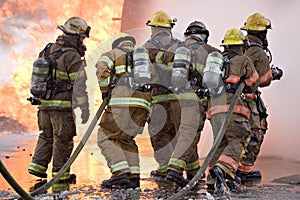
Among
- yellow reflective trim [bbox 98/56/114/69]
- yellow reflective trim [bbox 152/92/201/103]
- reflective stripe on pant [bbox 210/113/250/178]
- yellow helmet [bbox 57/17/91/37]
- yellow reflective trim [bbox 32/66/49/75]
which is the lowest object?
reflective stripe on pant [bbox 210/113/250/178]

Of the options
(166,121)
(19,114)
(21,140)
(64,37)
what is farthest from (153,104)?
(19,114)

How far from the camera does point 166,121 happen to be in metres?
7.53

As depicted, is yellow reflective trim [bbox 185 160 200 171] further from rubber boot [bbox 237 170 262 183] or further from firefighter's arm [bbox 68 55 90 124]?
firefighter's arm [bbox 68 55 90 124]

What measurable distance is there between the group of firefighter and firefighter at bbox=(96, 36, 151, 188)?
0.01 m

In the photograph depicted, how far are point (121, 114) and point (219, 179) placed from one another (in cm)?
123

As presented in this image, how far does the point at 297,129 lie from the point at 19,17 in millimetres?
7662

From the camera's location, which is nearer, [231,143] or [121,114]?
[231,143]

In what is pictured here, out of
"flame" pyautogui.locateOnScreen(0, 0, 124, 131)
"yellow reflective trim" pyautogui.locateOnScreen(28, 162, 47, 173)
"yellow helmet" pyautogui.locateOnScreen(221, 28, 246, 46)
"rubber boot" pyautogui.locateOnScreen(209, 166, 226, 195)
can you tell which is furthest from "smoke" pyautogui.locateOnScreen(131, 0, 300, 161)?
"yellow reflective trim" pyautogui.locateOnScreen(28, 162, 47, 173)

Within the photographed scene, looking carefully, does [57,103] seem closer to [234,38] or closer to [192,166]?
[192,166]

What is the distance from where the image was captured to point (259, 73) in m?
7.28

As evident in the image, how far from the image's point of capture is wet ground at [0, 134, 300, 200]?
624cm

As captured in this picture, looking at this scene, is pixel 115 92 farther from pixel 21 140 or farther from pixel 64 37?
pixel 21 140


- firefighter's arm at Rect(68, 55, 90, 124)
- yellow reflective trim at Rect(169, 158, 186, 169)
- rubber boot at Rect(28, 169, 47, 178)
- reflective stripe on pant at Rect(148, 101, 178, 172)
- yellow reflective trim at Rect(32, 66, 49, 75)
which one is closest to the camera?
yellow reflective trim at Rect(169, 158, 186, 169)

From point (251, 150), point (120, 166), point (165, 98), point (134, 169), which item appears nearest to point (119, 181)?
point (120, 166)
